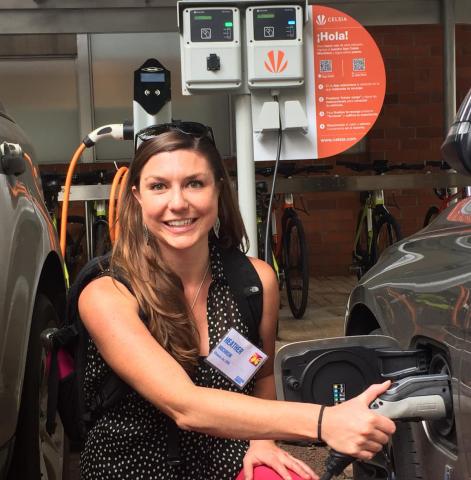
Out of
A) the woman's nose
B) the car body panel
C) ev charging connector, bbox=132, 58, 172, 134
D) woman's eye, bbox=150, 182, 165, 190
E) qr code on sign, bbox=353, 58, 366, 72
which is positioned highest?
qr code on sign, bbox=353, 58, 366, 72

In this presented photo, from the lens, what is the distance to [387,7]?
5.32 meters

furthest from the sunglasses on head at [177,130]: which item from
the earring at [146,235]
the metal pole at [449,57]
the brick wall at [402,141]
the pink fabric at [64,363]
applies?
the brick wall at [402,141]

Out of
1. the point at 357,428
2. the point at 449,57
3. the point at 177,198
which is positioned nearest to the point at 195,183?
the point at 177,198

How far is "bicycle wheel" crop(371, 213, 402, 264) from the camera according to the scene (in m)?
6.29

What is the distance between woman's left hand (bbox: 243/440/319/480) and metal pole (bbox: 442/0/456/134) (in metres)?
3.59

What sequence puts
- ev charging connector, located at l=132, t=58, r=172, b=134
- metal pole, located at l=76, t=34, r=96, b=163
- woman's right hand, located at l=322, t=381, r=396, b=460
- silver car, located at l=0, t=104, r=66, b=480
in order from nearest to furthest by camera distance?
woman's right hand, located at l=322, t=381, r=396, b=460
silver car, located at l=0, t=104, r=66, b=480
ev charging connector, located at l=132, t=58, r=172, b=134
metal pole, located at l=76, t=34, r=96, b=163

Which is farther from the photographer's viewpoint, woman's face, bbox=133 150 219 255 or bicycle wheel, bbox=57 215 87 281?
bicycle wheel, bbox=57 215 87 281

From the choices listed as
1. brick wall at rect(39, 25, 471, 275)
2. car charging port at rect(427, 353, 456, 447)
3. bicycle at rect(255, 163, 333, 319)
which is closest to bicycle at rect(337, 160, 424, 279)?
bicycle at rect(255, 163, 333, 319)

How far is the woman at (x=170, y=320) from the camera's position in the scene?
5.44 ft

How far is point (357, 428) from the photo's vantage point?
4.59ft

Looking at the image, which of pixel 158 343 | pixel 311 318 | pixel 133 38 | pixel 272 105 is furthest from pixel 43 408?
pixel 133 38

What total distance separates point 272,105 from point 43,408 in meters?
1.55

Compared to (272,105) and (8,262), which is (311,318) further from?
(8,262)

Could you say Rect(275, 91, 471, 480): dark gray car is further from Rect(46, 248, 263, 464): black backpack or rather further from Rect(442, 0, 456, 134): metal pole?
Rect(442, 0, 456, 134): metal pole
